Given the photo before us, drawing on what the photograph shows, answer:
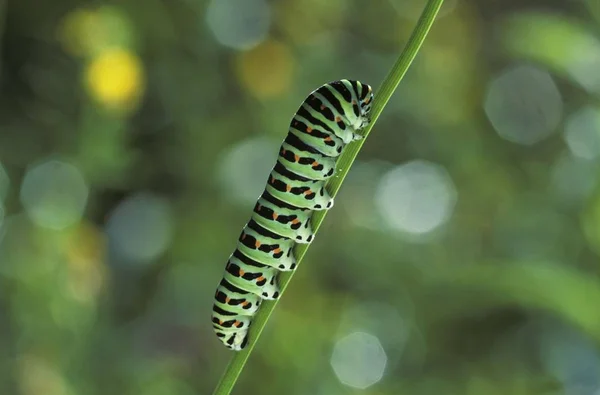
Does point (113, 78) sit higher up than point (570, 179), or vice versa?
point (570, 179)

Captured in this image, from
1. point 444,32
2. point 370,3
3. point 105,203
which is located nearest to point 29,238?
point 105,203

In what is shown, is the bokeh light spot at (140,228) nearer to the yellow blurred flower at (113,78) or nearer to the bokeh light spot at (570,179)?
the yellow blurred flower at (113,78)

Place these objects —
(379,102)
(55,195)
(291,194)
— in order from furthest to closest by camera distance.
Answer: (55,195)
(291,194)
(379,102)

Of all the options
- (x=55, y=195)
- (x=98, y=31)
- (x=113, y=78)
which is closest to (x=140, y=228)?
(x=55, y=195)

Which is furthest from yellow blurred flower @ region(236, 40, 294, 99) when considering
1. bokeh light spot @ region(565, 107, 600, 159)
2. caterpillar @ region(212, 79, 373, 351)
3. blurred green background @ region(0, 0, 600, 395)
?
caterpillar @ region(212, 79, 373, 351)

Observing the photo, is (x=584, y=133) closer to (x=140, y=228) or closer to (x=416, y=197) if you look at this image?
(x=416, y=197)

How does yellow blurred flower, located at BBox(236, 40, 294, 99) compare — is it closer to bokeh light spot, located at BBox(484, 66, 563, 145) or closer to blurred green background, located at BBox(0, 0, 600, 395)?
blurred green background, located at BBox(0, 0, 600, 395)

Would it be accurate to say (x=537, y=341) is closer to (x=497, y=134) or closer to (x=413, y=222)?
(x=413, y=222)
